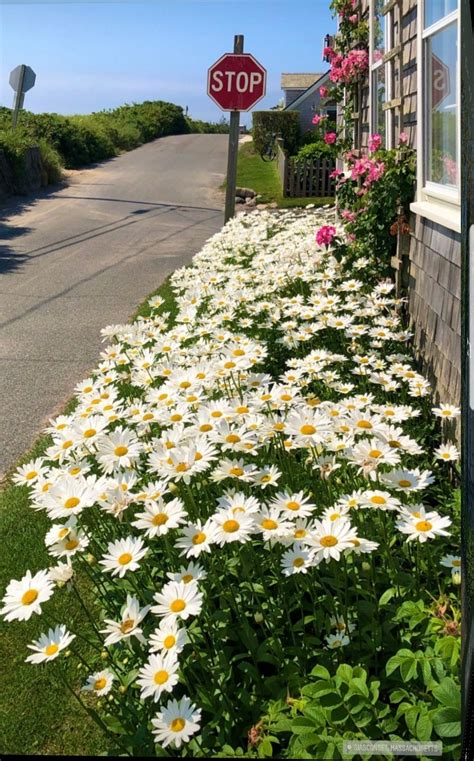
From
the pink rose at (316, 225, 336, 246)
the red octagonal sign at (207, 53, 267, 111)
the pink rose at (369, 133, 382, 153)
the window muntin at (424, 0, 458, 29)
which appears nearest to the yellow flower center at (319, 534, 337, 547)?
the red octagonal sign at (207, 53, 267, 111)

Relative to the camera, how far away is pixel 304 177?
1195cm

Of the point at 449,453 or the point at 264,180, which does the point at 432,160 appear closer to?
the point at 449,453

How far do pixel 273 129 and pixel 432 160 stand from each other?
9452mm

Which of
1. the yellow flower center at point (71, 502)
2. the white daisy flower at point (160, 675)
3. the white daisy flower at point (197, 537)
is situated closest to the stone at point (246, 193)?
the yellow flower center at point (71, 502)

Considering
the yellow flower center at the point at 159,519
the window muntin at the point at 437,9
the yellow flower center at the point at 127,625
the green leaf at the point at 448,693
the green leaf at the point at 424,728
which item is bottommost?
the green leaf at the point at 424,728

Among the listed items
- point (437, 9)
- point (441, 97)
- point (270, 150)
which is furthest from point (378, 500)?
point (270, 150)

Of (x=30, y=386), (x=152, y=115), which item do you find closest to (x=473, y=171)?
(x=30, y=386)

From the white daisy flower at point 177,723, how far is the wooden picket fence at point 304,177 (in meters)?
11.0

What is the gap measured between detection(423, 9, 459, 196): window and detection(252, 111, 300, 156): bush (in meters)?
9.04

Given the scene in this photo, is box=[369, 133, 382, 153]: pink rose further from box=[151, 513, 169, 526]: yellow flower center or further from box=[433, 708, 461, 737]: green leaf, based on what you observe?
box=[433, 708, 461, 737]: green leaf

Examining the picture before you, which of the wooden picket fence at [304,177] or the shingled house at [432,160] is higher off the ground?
the wooden picket fence at [304,177]

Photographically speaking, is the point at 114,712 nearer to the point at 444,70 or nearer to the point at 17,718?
the point at 17,718

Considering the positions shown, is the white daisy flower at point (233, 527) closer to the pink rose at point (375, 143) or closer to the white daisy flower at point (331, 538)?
the white daisy flower at point (331, 538)

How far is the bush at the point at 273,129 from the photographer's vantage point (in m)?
12.6
